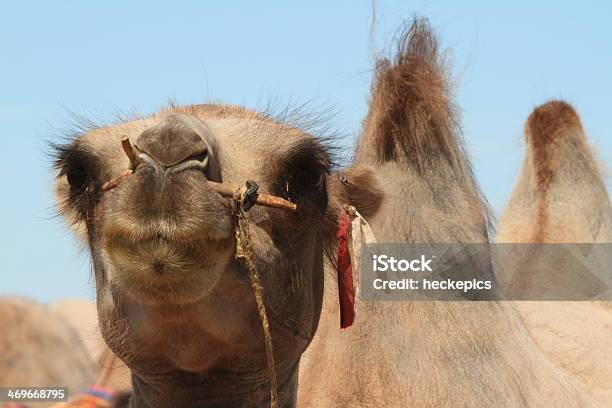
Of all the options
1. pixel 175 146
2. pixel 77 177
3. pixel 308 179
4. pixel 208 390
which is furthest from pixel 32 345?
pixel 175 146

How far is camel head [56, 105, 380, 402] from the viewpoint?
2719 millimetres

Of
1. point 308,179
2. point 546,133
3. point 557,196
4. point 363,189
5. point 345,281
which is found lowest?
point 557,196

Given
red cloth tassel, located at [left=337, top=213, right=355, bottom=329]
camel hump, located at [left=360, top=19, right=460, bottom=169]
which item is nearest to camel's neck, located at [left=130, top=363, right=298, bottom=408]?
red cloth tassel, located at [left=337, top=213, right=355, bottom=329]

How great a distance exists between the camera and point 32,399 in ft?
14.0

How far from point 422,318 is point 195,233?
2230 millimetres

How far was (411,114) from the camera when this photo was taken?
16.9 feet

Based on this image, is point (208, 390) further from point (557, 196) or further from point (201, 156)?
point (557, 196)

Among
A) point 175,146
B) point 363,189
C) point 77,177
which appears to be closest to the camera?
point 175,146

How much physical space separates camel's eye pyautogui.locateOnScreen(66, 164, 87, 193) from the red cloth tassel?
2.90ft

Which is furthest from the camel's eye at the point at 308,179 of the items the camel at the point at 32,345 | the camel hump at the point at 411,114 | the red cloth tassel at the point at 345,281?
the camel hump at the point at 411,114

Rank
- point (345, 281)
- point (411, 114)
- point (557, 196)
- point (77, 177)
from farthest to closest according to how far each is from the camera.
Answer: point (557, 196) → point (411, 114) → point (345, 281) → point (77, 177)

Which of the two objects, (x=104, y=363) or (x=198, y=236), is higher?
(x=198, y=236)

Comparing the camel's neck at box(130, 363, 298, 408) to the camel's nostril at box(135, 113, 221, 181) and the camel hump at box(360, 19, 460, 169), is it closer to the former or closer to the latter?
the camel's nostril at box(135, 113, 221, 181)

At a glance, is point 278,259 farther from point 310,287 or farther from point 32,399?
point 32,399
